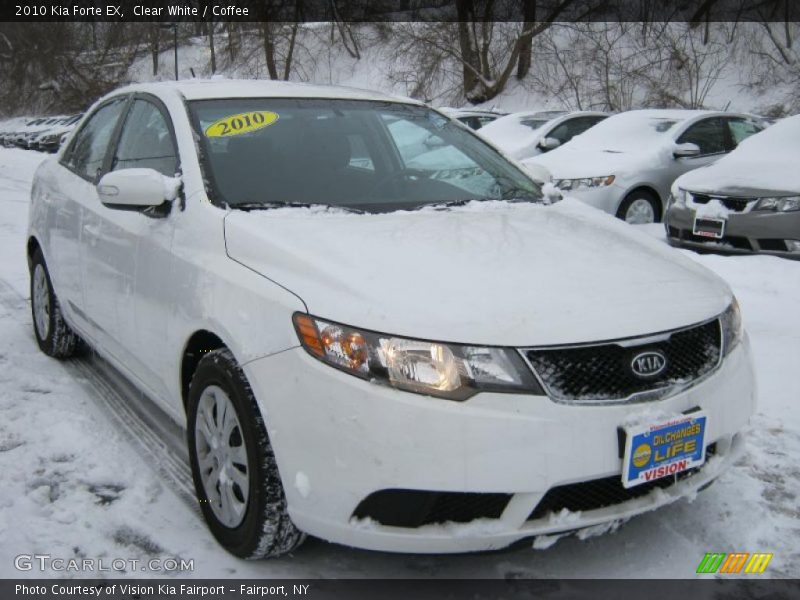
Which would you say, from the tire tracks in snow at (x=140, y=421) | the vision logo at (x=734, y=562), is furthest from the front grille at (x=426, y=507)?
the tire tracks in snow at (x=140, y=421)

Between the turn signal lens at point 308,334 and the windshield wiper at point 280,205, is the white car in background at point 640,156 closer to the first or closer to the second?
the windshield wiper at point 280,205

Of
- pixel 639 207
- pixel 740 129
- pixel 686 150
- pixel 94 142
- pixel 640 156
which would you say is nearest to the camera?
pixel 94 142

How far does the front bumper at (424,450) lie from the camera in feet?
7.04

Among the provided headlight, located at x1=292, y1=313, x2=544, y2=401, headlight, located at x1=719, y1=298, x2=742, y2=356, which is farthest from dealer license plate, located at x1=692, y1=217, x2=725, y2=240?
headlight, located at x1=292, y1=313, x2=544, y2=401

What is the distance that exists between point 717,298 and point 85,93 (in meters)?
53.9

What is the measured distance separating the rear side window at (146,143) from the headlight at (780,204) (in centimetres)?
530

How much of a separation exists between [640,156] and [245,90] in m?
6.86

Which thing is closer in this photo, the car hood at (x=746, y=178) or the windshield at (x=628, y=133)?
the car hood at (x=746, y=178)

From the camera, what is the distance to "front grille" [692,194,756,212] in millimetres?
7074

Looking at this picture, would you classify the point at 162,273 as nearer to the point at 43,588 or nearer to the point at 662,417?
the point at 43,588

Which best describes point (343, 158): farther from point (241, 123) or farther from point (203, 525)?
point (203, 525)

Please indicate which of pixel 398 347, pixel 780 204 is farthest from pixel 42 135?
pixel 398 347

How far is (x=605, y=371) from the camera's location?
226cm

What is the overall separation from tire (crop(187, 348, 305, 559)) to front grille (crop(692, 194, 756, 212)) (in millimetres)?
5743
